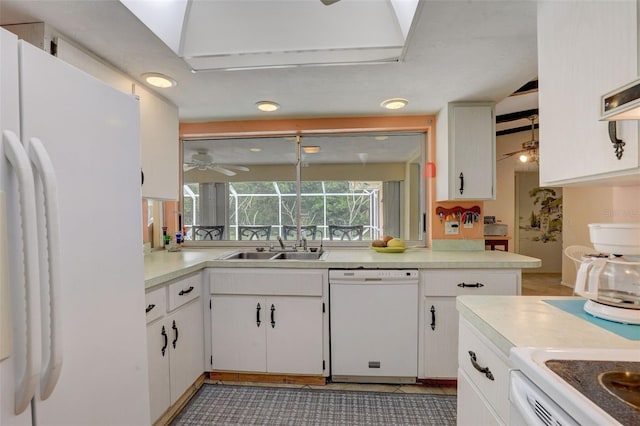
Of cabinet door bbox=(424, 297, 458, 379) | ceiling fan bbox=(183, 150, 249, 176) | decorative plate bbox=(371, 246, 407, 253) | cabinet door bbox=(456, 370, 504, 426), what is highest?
ceiling fan bbox=(183, 150, 249, 176)

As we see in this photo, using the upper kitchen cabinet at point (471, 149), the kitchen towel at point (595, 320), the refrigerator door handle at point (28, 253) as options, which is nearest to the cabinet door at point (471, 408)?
the kitchen towel at point (595, 320)

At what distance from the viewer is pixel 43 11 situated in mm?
1321

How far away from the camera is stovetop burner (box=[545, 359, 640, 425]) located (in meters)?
0.57

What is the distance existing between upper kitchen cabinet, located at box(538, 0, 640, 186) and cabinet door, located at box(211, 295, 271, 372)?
74.7 inches

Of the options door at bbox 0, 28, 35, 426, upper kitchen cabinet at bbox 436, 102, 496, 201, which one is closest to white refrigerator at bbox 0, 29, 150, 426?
door at bbox 0, 28, 35, 426

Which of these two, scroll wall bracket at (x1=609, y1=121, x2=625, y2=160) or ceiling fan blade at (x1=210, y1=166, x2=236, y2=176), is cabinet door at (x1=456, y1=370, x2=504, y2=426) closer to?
scroll wall bracket at (x1=609, y1=121, x2=625, y2=160)

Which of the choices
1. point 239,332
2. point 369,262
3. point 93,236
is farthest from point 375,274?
point 93,236

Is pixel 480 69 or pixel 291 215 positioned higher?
pixel 480 69

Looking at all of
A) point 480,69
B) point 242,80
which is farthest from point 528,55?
point 242,80

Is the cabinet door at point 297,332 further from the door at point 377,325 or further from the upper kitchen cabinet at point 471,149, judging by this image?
the upper kitchen cabinet at point 471,149

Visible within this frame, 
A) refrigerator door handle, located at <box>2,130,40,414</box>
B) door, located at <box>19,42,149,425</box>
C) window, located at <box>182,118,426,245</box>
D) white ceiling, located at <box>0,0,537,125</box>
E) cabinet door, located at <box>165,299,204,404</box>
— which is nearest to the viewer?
refrigerator door handle, located at <box>2,130,40,414</box>

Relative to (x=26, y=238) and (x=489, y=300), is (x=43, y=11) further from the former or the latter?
(x=489, y=300)

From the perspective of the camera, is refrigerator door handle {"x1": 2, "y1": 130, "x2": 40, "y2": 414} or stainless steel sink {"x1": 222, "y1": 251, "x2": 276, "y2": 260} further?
stainless steel sink {"x1": 222, "y1": 251, "x2": 276, "y2": 260}

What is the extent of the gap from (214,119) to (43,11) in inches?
63.9
